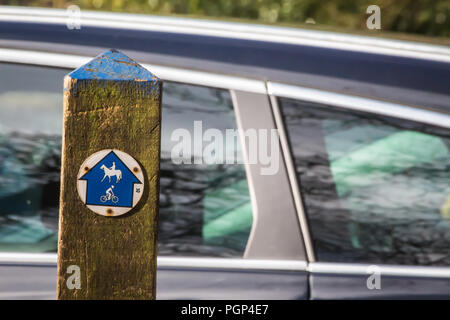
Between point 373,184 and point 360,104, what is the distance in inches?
9.2

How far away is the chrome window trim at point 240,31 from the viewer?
194cm

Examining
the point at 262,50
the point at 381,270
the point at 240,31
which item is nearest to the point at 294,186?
the point at 381,270

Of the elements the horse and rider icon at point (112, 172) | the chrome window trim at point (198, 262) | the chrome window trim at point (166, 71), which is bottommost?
the chrome window trim at point (198, 262)


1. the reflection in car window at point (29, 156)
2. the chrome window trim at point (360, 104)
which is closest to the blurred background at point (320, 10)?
the reflection in car window at point (29, 156)

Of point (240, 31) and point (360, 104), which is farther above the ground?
point (240, 31)

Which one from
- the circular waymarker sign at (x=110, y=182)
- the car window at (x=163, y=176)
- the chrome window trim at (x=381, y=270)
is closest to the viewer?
the circular waymarker sign at (x=110, y=182)

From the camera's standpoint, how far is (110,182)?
143 centimetres

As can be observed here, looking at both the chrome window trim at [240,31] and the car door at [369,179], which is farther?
the chrome window trim at [240,31]

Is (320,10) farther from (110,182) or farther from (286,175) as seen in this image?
(110,182)

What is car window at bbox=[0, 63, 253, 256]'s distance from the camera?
1839mm

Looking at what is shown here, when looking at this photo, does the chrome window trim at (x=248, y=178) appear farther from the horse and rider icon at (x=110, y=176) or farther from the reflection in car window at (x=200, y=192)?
the horse and rider icon at (x=110, y=176)

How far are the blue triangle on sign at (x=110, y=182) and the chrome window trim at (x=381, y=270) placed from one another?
0.59m

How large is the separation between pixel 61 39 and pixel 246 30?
578 millimetres

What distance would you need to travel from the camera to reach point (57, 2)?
822 centimetres
